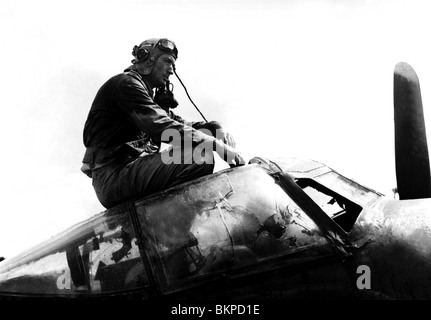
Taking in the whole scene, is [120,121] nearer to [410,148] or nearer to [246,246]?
[246,246]

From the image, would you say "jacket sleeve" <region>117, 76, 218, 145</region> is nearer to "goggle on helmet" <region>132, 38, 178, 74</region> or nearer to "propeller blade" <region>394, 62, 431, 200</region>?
"goggle on helmet" <region>132, 38, 178, 74</region>

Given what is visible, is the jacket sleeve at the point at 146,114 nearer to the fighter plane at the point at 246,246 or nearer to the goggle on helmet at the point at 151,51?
the goggle on helmet at the point at 151,51

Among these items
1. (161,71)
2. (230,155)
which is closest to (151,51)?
(161,71)

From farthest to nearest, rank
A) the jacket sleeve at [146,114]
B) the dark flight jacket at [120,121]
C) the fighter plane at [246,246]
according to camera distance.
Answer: the dark flight jacket at [120,121], the jacket sleeve at [146,114], the fighter plane at [246,246]

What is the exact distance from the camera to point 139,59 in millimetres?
4781

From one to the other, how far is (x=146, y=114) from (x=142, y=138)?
42 centimetres

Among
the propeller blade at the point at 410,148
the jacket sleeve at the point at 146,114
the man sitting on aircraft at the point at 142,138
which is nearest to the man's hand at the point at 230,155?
the man sitting on aircraft at the point at 142,138

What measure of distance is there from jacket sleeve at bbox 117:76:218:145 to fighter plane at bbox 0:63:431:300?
50cm

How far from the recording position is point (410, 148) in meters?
3.84

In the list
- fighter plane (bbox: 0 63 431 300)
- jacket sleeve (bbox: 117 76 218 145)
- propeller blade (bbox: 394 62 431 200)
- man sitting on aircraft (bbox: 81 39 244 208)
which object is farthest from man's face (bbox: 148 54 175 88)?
propeller blade (bbox: 394 62 431 200)

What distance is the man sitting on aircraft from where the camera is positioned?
12.8 ft

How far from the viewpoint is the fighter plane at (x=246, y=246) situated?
10.2ft
